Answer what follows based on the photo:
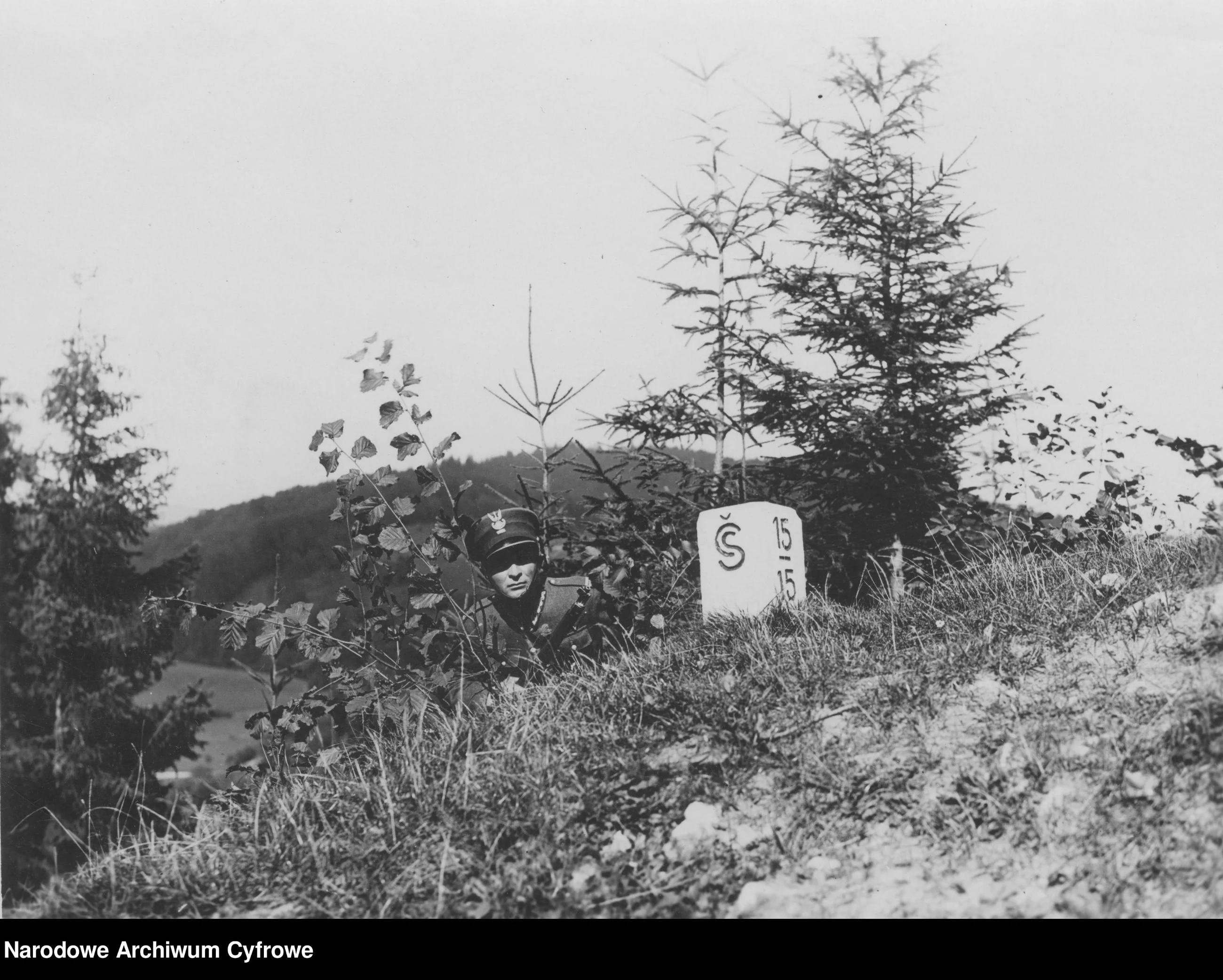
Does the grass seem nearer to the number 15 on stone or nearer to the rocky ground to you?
the rocky ground

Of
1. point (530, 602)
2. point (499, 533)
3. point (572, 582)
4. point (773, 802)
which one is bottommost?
point (773, 802)

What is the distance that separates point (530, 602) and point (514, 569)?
227 millimetres

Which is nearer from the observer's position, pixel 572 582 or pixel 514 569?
pixel 514 569

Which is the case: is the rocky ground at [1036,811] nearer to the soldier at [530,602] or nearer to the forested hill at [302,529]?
the soldier at [530,602]

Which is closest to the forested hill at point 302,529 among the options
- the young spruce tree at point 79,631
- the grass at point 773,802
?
the young spruce tree at point 79,631

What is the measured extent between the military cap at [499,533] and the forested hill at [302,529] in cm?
103

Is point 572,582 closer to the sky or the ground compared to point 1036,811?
closer to the sky

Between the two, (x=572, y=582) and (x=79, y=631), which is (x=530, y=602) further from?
(x=79, y=631)

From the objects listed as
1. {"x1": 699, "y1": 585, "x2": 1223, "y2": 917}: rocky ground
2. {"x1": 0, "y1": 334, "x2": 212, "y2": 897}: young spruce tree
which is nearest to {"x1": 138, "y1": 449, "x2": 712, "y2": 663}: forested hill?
{"x1": 0, "y1": 334, "x2": 212, "y2": 897}: young spruce tree

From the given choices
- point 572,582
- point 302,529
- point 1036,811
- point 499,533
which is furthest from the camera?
point 302,529

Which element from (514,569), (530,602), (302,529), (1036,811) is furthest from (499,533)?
(302,529)

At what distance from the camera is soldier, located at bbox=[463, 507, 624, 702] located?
14.9ft

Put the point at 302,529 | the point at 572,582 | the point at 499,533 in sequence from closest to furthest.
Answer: the point at 499,533 < the point at 572,582 < the point at 302,529

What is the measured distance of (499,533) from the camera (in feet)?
15.0
